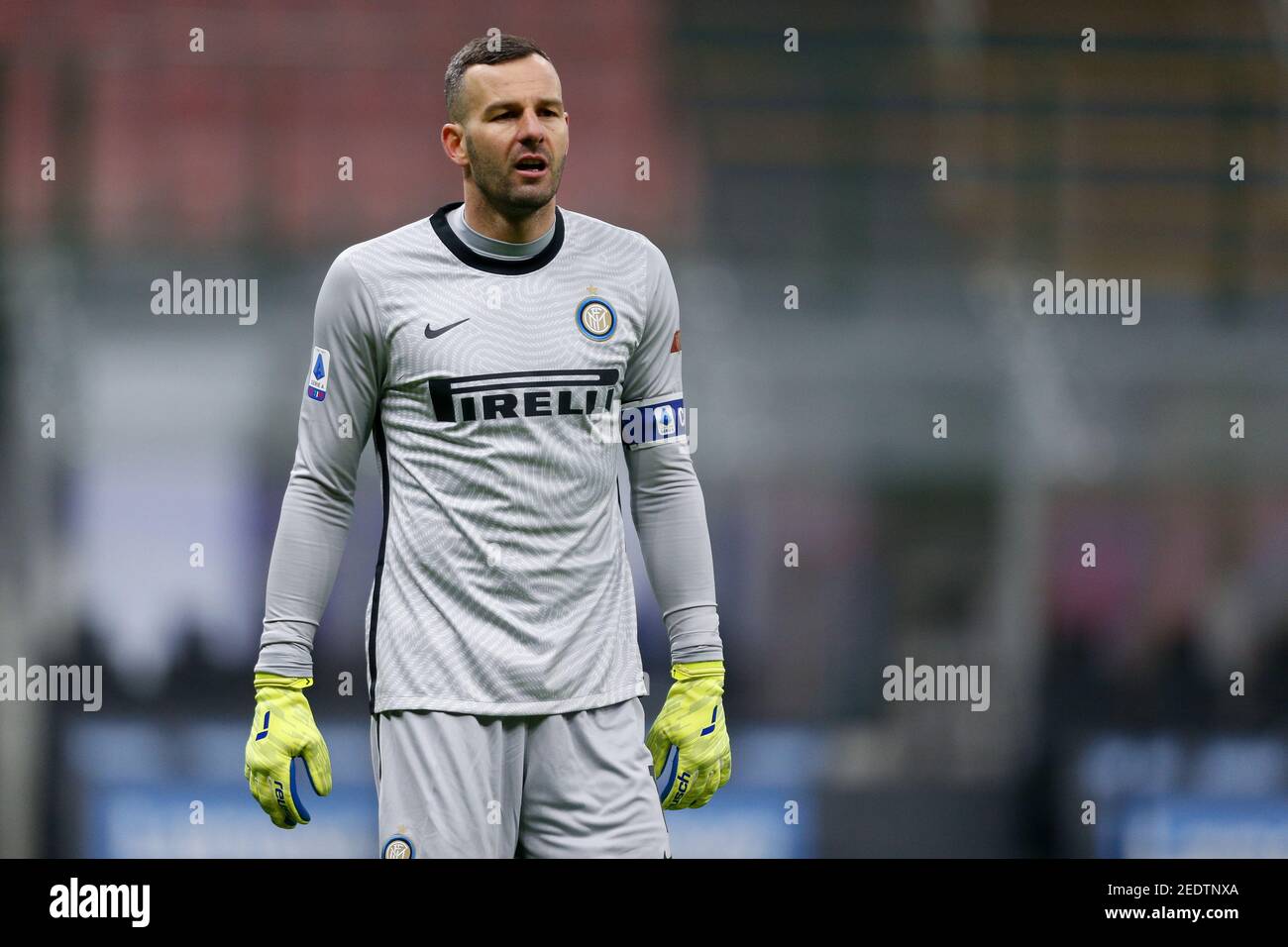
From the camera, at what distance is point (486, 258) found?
2453mm

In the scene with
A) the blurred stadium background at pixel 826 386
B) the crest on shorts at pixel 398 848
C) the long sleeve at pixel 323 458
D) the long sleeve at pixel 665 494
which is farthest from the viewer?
the blurred stadium background at pixel 826 386

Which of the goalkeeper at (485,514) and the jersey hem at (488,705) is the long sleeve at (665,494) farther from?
the jersey hem at (488,705)

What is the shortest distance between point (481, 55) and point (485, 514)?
0.79 metres

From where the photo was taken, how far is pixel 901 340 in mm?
7270

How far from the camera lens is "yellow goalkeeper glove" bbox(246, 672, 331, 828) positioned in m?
2.43

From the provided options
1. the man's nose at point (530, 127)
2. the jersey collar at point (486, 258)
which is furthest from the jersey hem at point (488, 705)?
the man's nose at point (530, 127)

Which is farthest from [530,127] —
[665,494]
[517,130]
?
[665,494]

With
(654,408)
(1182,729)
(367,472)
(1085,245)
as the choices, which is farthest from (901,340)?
(654,408)

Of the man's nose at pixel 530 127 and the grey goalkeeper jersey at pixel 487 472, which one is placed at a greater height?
the man's nose at pixel 530 127

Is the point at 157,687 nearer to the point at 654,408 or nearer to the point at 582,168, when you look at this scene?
the point at 582,168

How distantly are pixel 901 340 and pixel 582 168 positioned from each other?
1851 mm

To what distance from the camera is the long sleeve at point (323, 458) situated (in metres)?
2.43

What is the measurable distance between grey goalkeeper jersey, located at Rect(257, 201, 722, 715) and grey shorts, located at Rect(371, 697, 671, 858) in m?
0.04

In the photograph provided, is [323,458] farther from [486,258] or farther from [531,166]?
[531,166]
